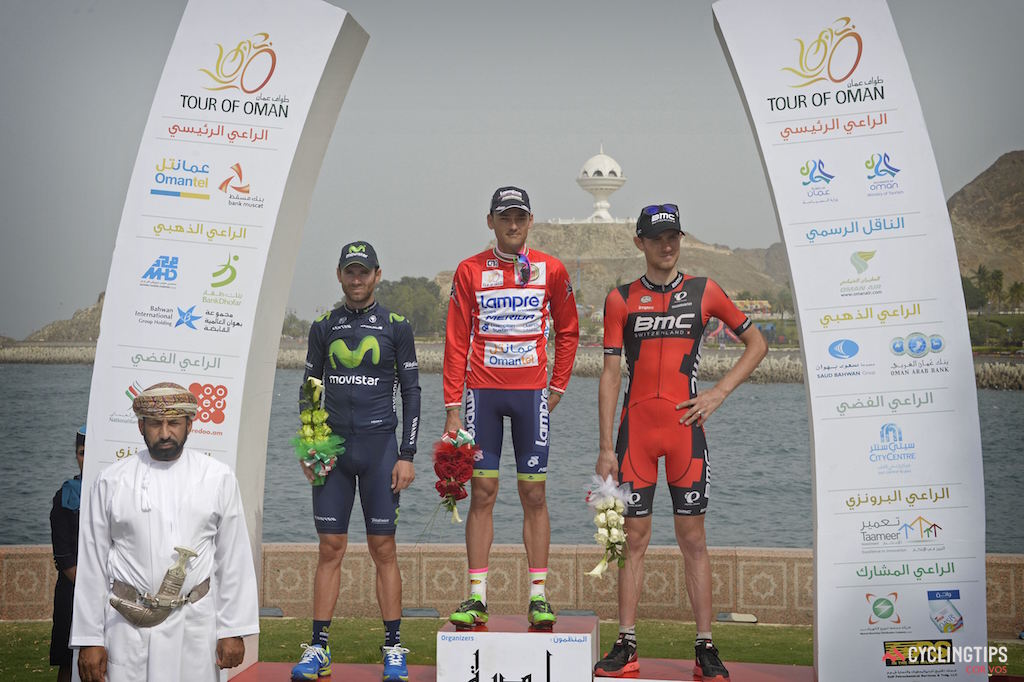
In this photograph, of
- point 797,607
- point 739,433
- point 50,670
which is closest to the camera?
point 50,670

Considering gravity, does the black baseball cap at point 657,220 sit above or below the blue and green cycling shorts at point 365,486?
above

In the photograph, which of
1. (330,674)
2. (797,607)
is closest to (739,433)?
(797,607)

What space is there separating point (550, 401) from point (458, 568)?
3.28 meters

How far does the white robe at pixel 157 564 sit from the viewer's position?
439cm

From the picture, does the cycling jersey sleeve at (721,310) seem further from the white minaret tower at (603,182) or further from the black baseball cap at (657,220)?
the white minaret tower at (603,182)

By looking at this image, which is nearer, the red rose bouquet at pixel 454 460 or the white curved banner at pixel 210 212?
the red rose bouquet at pixel 454 460

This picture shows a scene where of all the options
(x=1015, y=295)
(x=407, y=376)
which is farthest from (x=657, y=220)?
(x=1015, y=295)

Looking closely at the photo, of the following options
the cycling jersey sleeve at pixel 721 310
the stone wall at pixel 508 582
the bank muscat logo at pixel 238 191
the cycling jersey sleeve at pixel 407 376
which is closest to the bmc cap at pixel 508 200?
the cycling jersey sleeve at pixel 407 376

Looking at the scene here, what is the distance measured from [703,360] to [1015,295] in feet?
43.1

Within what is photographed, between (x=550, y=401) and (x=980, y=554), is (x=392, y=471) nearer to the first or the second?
(x=550, y=401)

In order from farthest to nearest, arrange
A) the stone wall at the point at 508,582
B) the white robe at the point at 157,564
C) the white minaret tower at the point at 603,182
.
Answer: the white minaret tower at the point at 603,182
the stone wall at the point at 508,582
the white robe at the point at 157,564

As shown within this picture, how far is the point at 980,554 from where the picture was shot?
608 cm

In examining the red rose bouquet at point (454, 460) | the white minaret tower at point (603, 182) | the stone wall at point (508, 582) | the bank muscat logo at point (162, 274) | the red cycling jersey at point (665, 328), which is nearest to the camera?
the red rose bouquet at point (454, 460)

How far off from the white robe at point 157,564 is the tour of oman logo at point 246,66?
2.65m
